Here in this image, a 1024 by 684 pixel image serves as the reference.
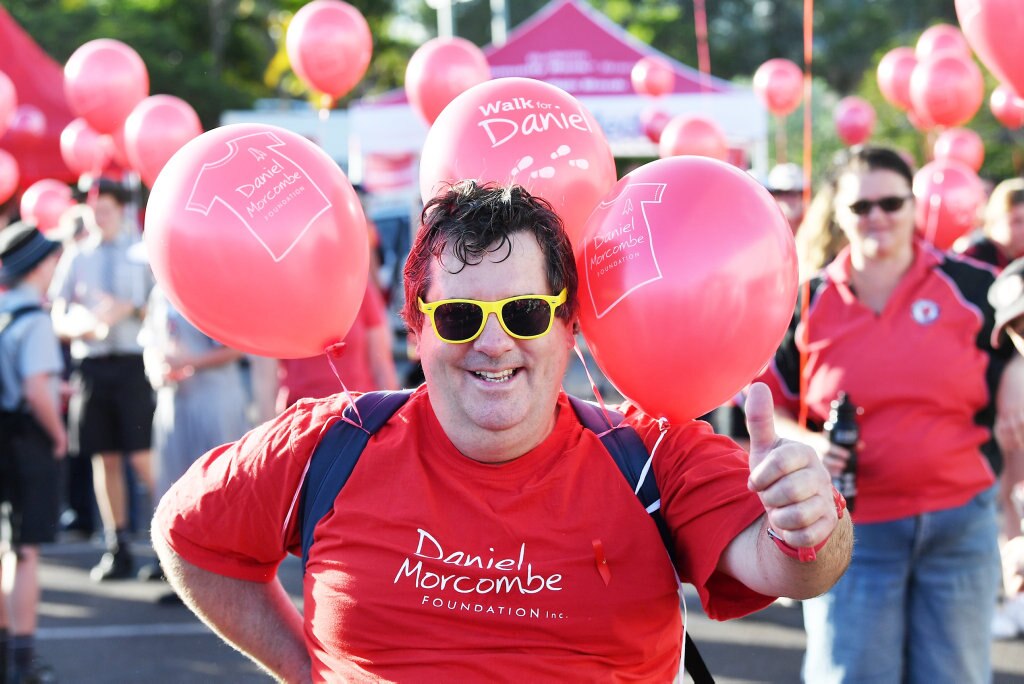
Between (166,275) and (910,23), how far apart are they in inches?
1808

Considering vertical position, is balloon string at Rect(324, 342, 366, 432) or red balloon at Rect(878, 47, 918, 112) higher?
balloon string at Rect(324, 342, 366, 432)

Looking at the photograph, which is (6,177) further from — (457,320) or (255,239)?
(457,320)

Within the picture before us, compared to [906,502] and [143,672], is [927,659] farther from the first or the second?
[143,672]

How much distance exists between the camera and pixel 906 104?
8.62 m

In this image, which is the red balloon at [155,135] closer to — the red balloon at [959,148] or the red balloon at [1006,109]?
the red balloon at [1006,109]

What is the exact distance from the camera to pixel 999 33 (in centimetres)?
288

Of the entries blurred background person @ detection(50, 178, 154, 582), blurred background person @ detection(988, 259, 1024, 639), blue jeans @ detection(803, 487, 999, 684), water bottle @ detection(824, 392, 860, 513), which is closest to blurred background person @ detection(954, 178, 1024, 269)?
blurred background person @ detection(988, 259, 1024, 639)

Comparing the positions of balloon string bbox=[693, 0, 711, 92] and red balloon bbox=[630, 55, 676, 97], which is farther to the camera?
red balloon bbox=[630, 55, 676, 97]

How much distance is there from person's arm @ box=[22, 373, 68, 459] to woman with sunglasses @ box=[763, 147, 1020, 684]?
3310 mm

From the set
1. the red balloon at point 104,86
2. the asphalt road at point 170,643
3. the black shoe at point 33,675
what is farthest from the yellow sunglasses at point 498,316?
the red balloon at point 104,86

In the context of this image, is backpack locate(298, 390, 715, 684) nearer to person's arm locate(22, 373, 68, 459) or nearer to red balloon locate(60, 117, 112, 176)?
person's arm locate(22, 373, 68, 459)

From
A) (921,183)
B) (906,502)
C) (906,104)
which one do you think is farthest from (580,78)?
(906,502)

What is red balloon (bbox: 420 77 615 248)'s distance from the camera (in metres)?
2.40

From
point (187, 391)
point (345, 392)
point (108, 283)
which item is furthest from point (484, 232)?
point (108, 283)
